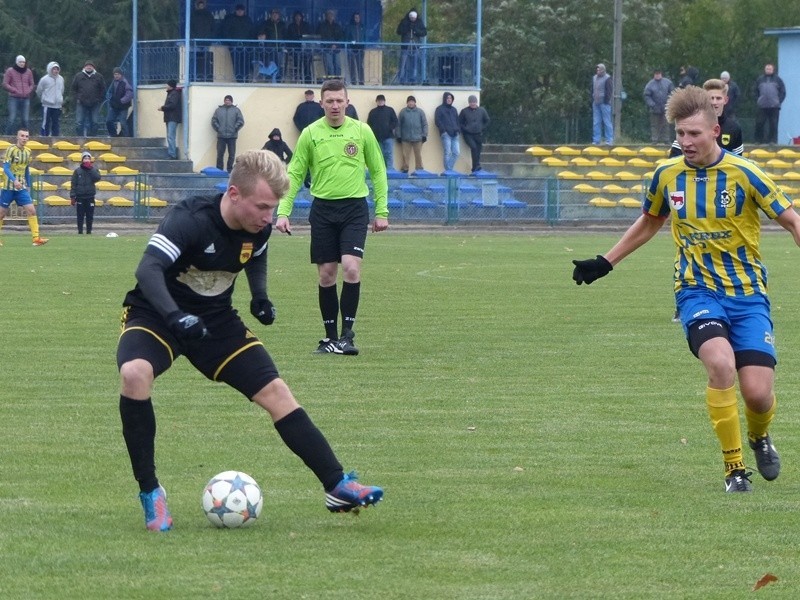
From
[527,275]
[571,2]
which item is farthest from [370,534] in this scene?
[571,2]

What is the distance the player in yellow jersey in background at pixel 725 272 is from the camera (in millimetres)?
6816

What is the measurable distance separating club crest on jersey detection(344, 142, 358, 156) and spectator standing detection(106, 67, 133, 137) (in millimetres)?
23961

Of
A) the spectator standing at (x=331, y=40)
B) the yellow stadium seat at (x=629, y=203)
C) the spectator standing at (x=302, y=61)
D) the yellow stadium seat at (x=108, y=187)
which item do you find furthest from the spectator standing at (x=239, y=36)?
the yellow stadium seat at (x=629, y=203)

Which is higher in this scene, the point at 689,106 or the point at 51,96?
the point at 51,96

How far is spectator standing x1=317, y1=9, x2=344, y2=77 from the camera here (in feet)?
123

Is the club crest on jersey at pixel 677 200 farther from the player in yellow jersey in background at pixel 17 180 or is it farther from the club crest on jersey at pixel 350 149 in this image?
the player in yellow jersey in background at pixel 17 180

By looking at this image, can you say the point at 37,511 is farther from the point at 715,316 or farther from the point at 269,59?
the point at 269,59

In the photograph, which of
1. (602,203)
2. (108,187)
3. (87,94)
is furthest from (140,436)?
(87,94)

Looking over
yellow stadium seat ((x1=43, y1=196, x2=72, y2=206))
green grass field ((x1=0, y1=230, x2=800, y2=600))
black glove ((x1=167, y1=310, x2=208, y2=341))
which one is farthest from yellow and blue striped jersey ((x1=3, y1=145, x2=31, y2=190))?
black glove ((x1=167, y1=310, x2=208, y2=341))

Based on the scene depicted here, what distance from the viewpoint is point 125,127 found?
36.6 m

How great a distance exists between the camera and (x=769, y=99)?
3856 cm

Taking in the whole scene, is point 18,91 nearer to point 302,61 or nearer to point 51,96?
point 51,96

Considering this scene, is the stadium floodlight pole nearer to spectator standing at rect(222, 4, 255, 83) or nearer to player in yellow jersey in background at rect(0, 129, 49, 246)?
spectator standing at rect(222, 4, 255, 83)

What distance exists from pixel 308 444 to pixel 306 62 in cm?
3160
